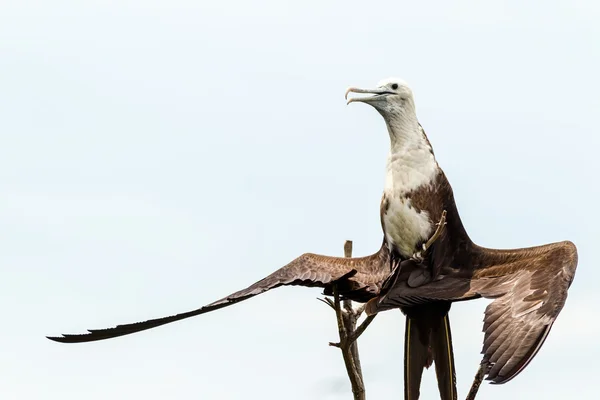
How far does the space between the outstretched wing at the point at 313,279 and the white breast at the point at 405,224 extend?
10.3 inches

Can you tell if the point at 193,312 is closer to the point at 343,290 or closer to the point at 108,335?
the point at 108,335

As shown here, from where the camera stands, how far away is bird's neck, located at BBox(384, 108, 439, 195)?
11.8 metres

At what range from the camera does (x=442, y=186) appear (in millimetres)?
11898

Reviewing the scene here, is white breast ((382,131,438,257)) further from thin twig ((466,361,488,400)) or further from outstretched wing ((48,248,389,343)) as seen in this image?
thin twig ((466,361,488,400))

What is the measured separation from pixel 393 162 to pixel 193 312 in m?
1.89

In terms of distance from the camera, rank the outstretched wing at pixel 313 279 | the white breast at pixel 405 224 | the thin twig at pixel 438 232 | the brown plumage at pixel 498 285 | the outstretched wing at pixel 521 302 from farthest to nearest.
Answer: the white breast at pixel 405 224, the thin twig at pixel 438 232, the outstretched wing at pixel 313 279, the brown plumage at pixel 498 285, the outstretched wing at pixel 521 302

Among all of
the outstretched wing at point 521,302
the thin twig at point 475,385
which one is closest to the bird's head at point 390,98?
the outstretched wing at point 521,302

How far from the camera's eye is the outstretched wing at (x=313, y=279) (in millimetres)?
11047

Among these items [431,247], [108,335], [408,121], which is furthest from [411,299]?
[108,335]

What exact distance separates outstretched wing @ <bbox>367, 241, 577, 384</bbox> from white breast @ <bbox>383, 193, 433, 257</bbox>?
0.71 ft

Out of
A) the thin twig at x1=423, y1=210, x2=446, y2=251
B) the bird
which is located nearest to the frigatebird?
the bird

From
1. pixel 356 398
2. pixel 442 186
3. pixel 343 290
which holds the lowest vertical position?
pixel 356 398

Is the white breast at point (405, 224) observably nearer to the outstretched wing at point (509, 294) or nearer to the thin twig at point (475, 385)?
the outstretched wing at point (509, 294)

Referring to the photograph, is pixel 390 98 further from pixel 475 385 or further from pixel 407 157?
pixel 475 385
